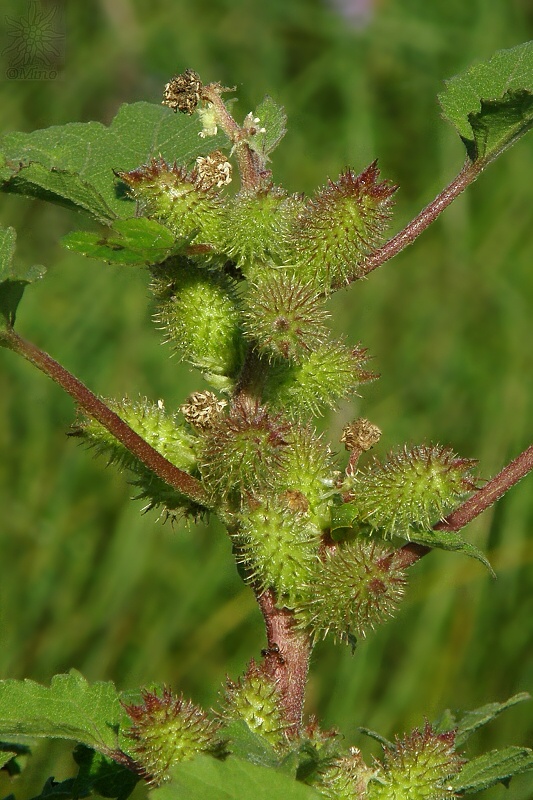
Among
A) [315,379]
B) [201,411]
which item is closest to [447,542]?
[315,379]

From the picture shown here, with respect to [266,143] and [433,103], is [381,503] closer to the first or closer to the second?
[266,143]

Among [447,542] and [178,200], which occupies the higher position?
[178,200]

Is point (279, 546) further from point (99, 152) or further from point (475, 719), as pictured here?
point (99, 152)

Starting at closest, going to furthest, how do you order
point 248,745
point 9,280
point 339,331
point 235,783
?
point 235,783 → point 248,745 → point 9,280 → point 339,331

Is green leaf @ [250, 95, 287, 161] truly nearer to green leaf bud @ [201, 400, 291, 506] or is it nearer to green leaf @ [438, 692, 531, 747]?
green leaf bud @ [201, 400, 291, 506]

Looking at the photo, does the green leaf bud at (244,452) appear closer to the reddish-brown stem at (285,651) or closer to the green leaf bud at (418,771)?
the reddish-brown stem at (285,651)

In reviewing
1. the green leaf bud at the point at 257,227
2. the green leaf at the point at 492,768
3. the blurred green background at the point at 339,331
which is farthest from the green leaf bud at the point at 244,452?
the blurred green background at the point at 339,331
